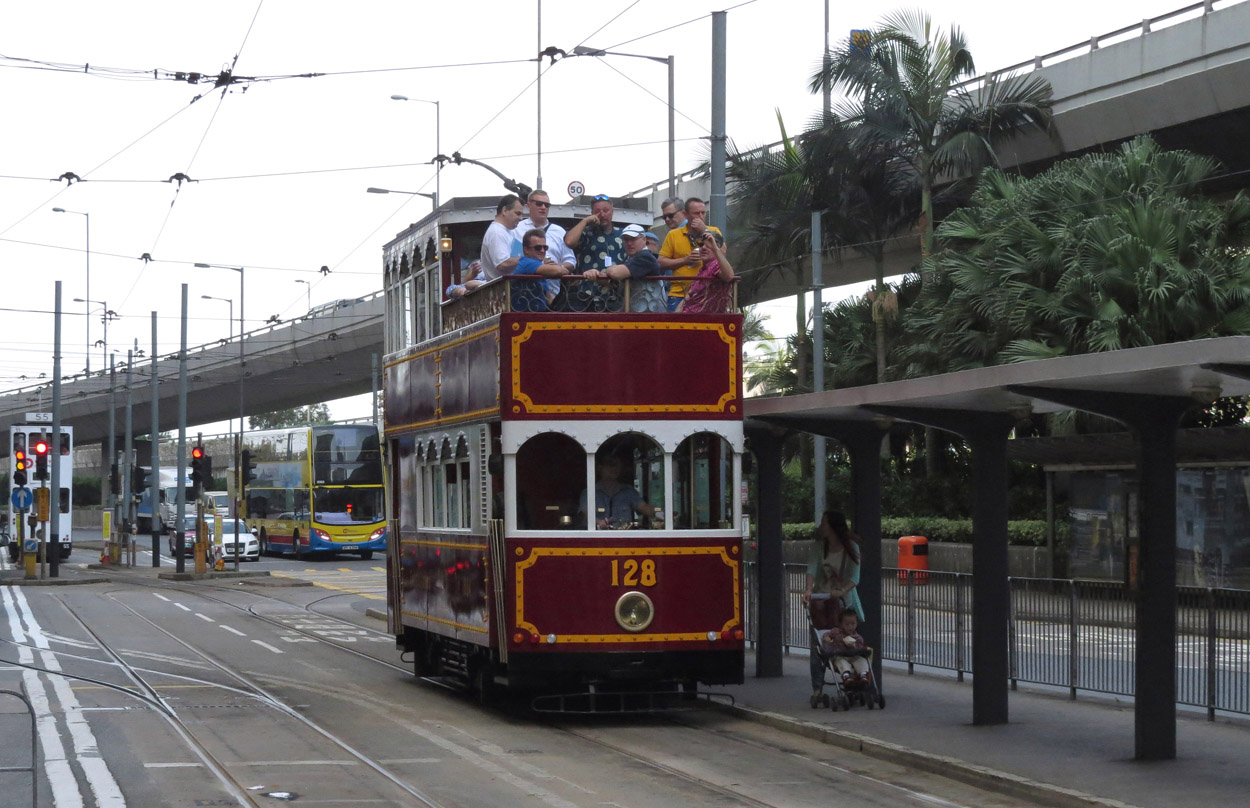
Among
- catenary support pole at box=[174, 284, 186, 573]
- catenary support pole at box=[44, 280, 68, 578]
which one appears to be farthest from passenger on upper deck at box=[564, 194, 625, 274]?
catenary support pole at box=[44, 280, 68, 578]

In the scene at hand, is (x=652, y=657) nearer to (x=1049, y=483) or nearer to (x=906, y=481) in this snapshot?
(x=1049, y=483)

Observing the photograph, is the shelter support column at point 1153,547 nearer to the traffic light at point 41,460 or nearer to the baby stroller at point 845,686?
the baby stroller at point 845,686

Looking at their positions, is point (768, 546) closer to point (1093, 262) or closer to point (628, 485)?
point (628, 485)

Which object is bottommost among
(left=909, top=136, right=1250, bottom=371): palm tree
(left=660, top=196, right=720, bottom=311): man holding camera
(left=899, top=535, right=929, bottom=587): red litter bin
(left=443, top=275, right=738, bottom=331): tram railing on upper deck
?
(left=899, top=535, right=929, bottom=587): red litter bin

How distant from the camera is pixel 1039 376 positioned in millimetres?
10945

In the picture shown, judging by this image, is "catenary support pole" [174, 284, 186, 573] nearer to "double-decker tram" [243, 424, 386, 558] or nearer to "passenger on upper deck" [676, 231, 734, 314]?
"double-decker tram" [243, 424, 386, 558]

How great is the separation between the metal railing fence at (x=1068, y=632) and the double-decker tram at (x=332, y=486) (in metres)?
34.9

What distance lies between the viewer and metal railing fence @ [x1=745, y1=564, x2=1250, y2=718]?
13.5 m

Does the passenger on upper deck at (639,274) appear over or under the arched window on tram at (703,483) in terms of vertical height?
over

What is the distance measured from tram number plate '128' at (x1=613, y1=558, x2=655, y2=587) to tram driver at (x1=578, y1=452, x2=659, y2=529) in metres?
0.34

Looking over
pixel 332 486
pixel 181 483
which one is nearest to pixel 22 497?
pixel 181 483

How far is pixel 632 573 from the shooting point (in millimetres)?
14281

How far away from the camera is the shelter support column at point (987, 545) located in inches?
534

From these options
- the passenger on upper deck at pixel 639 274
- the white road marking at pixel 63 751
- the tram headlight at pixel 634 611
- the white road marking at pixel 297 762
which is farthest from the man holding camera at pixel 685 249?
the white road marking at pixel 63 751
